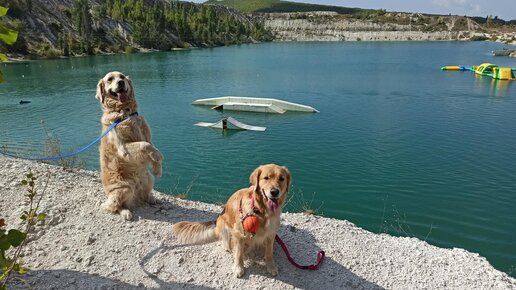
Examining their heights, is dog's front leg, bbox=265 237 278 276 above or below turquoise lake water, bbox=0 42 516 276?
above

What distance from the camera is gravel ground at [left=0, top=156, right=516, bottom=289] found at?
5.57 metres

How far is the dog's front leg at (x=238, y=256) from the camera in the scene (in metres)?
5.67

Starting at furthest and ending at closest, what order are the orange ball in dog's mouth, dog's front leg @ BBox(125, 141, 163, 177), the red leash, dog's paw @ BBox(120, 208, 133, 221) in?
dog's paw @ BBox(120, 208, 133, 221) → dog's front leg @ BBox(125, 141, 163, 177) → the red leash → the orange ball in dog's mouth

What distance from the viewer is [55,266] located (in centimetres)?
559

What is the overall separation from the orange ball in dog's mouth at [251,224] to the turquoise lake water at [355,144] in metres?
5.26

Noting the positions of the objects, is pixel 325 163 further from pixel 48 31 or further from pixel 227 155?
pixel 48 31

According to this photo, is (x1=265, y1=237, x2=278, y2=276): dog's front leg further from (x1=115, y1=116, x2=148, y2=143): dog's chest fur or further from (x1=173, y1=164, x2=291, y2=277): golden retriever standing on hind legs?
(x1=115, y1=116, x2=148, y2=143): dog's chest fur

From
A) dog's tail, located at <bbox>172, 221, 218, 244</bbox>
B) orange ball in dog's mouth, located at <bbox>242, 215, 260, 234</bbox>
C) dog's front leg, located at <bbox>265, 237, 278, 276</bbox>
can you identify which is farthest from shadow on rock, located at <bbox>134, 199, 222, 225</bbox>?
orange ball in dog's mouth, located at <bbox>242, 215, 260, 234</bbox>

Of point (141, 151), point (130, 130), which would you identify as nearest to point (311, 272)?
point (141, 151)

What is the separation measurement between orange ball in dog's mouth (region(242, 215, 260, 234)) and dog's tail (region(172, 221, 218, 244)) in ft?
3.84

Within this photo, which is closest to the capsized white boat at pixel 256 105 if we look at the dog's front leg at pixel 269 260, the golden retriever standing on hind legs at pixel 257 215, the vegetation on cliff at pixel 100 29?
the golden retriever standing on hind legs at pixel 257 215

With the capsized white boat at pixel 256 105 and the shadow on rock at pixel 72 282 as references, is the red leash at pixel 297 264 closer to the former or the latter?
the shadow on rock at pixel 72 282

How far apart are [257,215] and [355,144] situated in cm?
1765

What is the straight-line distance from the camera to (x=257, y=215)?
5.40 m
